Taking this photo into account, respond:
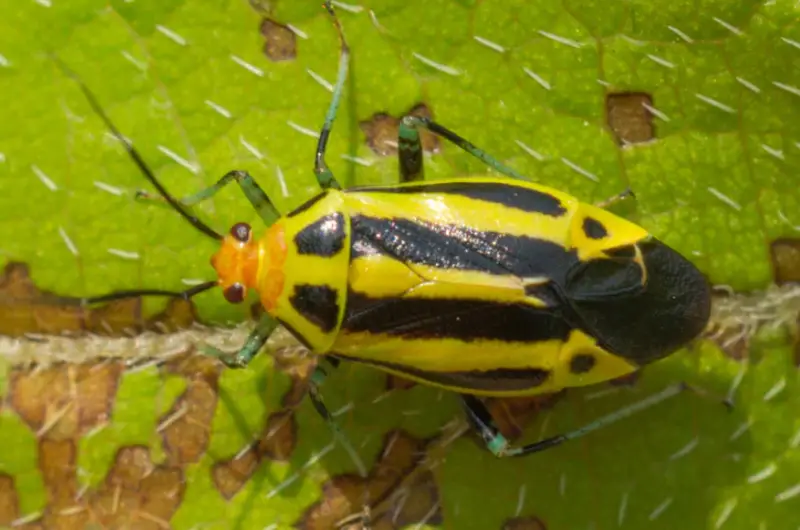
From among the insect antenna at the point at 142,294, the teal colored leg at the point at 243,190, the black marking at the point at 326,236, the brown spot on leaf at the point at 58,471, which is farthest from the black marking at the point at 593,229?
the brown spot on leaf at the point at 58,471

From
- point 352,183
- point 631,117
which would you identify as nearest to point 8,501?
point 352,183

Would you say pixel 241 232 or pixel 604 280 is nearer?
pixel 604 280

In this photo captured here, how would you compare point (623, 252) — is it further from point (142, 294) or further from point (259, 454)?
point (142, 294)

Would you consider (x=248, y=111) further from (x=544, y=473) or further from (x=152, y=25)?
(x=544, y=473)

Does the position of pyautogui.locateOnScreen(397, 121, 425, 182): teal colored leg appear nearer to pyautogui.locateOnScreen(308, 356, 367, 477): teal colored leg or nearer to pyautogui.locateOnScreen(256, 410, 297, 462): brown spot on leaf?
pyautogui.locateOnScreen(308, 356, 367, 477): teal colored leg

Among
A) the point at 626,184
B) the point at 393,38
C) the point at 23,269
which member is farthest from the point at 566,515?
the point at 23,269

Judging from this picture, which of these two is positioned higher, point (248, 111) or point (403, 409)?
point (248, 111)

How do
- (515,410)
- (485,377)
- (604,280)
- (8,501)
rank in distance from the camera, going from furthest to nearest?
(515,410) → (8,501) → (485,377) → (604,280)
